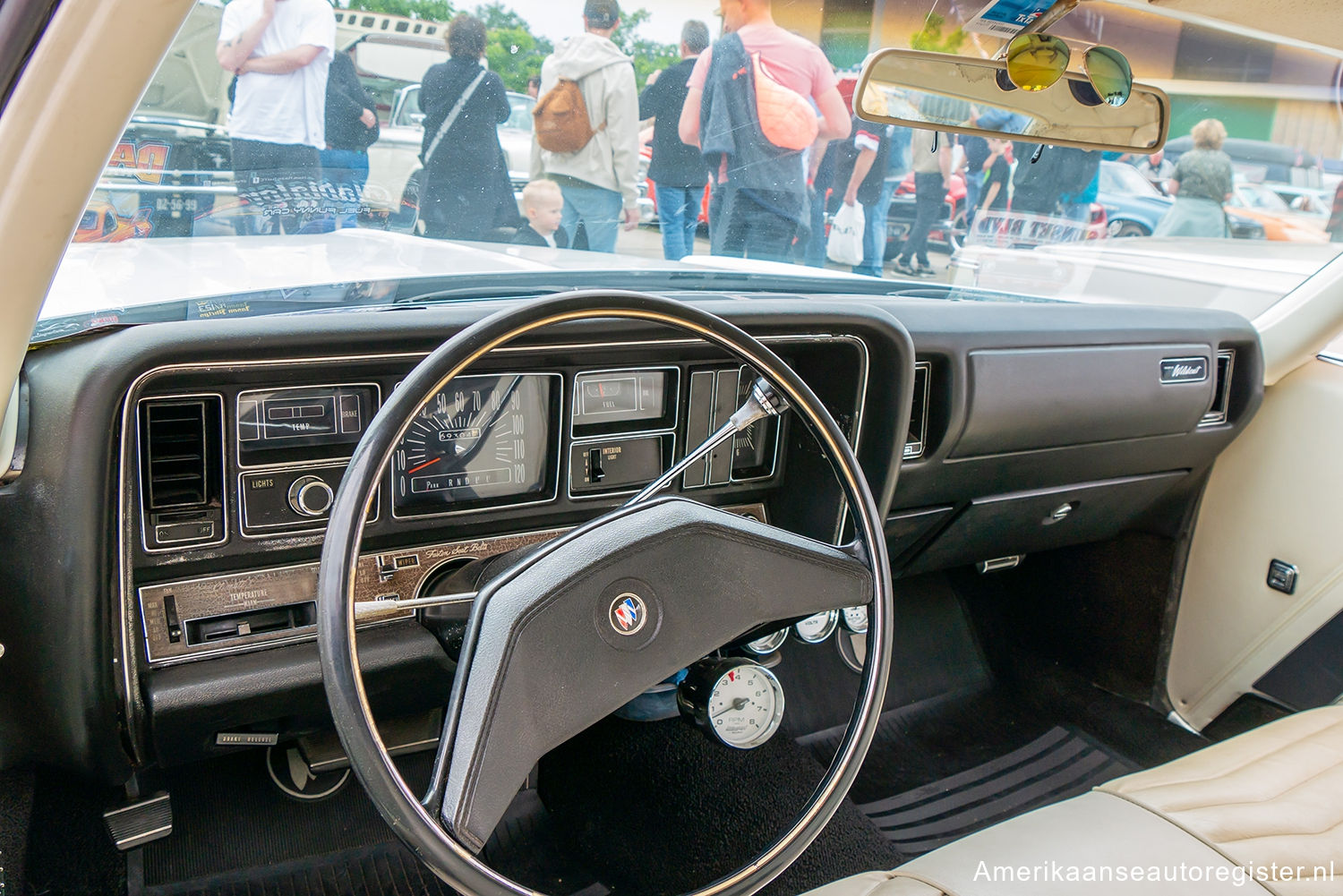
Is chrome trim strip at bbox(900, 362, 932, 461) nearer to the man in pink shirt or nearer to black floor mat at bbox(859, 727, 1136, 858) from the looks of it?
the man in pink shirt

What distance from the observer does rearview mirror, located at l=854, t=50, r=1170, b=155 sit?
152cm

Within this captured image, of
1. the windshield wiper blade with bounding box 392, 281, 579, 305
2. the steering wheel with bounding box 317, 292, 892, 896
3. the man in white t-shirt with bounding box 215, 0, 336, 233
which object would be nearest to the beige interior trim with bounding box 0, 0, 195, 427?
the steering wheel with bounding box 317, 292, 892, 896

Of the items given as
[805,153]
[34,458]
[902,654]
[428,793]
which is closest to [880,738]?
[902,654]

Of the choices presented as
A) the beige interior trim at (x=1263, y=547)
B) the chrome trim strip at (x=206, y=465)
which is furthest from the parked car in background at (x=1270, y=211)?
the chrome trim strip at (x=206, y=465)

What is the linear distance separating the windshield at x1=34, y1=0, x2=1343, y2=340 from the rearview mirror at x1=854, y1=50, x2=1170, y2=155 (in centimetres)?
2

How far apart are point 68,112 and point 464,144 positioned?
36.2 inches

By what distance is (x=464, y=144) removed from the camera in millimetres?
1677

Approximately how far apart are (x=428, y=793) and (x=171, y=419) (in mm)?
714

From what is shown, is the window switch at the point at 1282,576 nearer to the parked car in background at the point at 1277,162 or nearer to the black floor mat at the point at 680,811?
the parked car in background at the point at 1277,162

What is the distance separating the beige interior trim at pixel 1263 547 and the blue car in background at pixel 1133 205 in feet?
1.49

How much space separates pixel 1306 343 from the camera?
2619 millimetres

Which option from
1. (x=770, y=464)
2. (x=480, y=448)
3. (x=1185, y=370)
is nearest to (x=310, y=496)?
(x=480, y=448)

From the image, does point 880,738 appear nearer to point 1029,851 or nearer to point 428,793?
point 1029,851

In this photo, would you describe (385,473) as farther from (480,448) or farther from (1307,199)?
(1307,199)
